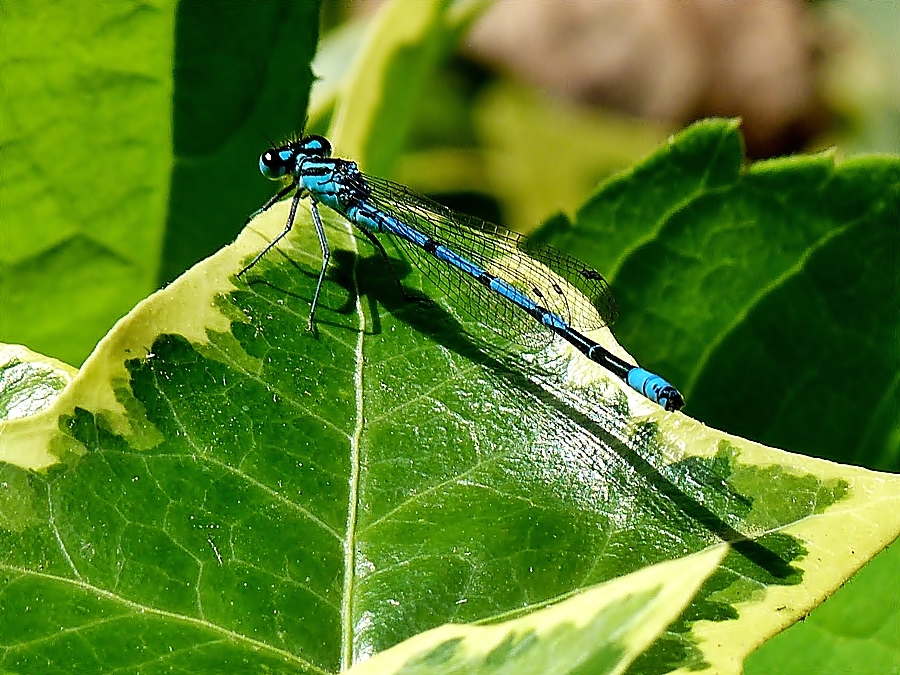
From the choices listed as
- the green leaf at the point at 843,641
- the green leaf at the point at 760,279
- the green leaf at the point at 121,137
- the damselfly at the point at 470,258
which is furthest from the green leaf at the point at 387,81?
the green leaf at the point at 843,641

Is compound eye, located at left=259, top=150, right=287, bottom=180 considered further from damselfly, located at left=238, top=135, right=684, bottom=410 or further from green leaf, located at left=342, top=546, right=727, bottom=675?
green leaf, located at left=342, top=546, right=727, bottom=675

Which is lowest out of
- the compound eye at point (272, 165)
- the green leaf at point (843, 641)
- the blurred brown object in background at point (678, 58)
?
the green leaf at point (843, 641)

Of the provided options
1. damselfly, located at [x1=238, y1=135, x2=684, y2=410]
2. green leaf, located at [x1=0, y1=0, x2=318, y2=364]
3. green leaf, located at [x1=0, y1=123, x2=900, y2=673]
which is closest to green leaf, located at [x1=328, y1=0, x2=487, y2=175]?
damselfly, located at [x1=238, y1=135, x2=684, y2=410]

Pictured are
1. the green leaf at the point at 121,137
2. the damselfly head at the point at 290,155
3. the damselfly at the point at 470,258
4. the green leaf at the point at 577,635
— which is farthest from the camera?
the damselfly head at the point at 290,155

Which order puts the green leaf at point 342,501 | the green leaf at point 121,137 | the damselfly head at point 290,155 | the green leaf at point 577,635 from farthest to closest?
the damselfly head at point 290,155, the green leaf at point 121,137, the green leaf at point 342,501, the green leaf at point 577,635

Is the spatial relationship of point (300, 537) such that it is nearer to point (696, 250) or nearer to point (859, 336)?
point (696, 250)

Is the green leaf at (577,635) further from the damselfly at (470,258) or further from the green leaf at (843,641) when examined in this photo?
the green leaf at (843,641)

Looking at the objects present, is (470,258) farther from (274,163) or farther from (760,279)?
(760,279)
